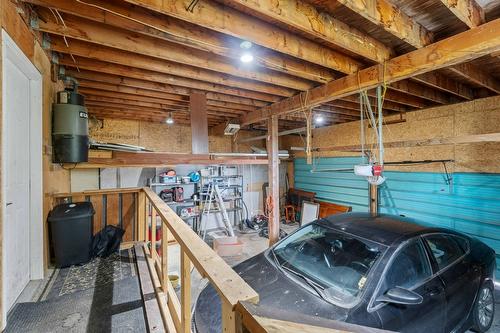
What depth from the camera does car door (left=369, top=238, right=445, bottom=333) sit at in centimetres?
179

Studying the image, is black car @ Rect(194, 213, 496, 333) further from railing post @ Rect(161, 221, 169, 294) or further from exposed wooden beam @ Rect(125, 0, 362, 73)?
exposed wooden beam @ Rect(125, 0, 362, 73)

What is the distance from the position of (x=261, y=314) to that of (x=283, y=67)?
2.48 meters

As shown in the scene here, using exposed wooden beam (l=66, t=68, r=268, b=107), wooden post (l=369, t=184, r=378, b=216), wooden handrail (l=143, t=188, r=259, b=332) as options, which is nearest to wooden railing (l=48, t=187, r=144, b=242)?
exposed wooden beam (l=66, t=68, r=268, b=107)

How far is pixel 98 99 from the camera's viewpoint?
402 cm

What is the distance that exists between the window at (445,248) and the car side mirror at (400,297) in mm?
740

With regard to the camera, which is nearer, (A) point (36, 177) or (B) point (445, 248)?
(A) point (36, 177)

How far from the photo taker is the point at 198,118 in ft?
11.8

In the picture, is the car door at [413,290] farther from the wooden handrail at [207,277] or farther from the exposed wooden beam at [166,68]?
the exposed wooden beam at [166,68]

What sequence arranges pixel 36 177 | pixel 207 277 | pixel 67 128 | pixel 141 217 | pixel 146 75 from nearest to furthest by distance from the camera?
1. pixel 207 277
2. pixel 36 177
3. pixel 67 128
4. pixel 146 75
5. pixel 141 217

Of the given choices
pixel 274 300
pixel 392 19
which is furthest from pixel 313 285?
pixel 392 19

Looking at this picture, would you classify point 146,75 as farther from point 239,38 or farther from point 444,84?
point 444,84

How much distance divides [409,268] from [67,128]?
11.8 ft

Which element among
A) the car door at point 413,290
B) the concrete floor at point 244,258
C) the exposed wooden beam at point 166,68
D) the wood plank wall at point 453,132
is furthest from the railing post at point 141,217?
the wood plank wall at point 453,132

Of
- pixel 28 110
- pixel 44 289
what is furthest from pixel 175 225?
pixel 28 110
